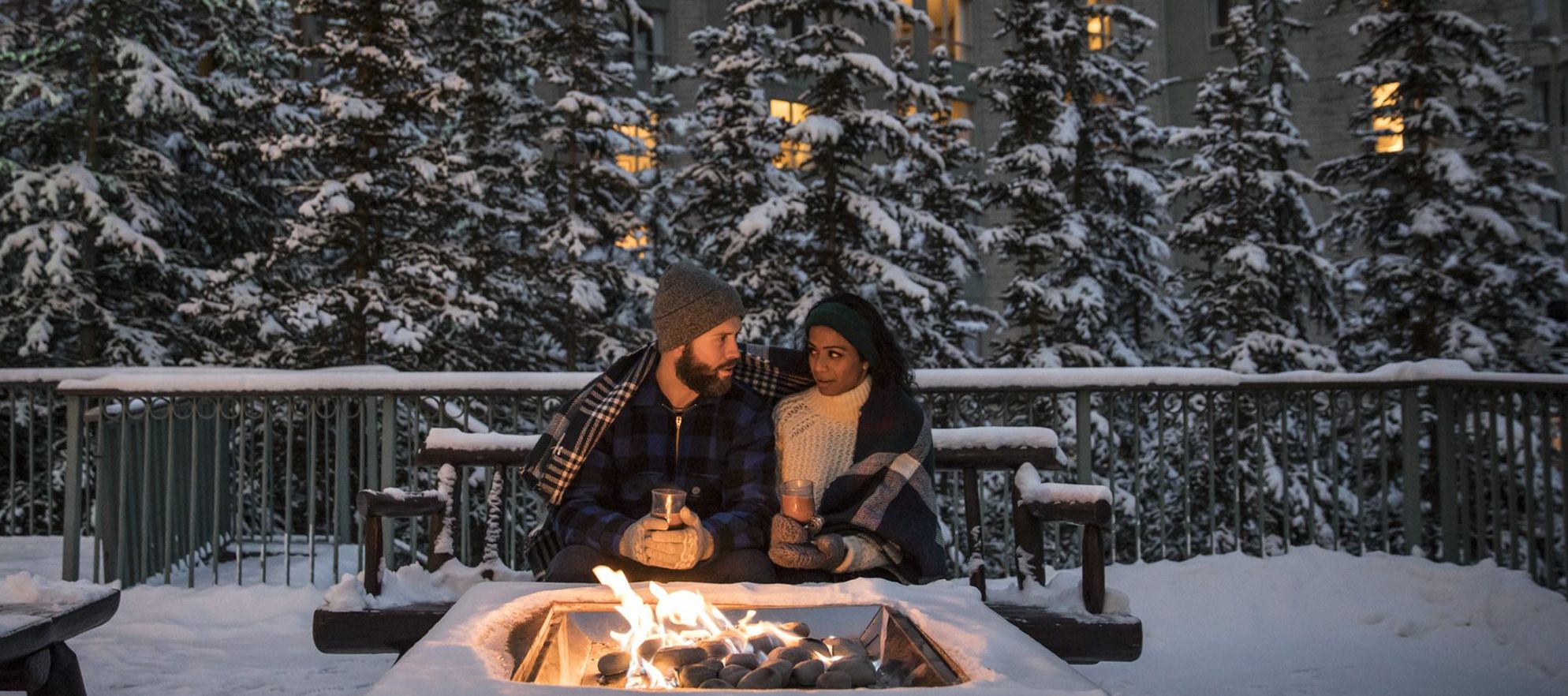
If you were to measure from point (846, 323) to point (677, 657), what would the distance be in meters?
1.70

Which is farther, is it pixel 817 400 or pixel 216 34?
pixel 216 34

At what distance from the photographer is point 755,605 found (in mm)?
2521

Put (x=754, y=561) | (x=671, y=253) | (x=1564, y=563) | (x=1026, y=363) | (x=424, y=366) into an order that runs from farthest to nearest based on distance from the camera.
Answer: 1. (x=671, y=253)
2. (x=1026, y=363)
3. (x=424, y=366)
4. (x=1564, y=563)
5. (x=754, y=561)

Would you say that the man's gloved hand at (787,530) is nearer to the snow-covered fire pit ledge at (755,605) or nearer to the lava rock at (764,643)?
the snow-covered fire pit ledge at (755,605)

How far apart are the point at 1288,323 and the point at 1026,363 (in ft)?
12.6

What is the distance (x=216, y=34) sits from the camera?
1473cm

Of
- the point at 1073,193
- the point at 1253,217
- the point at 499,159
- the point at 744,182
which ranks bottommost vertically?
the point at 1253,217

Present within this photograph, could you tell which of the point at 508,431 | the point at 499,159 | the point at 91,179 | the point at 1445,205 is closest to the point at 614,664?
the point at 508,431

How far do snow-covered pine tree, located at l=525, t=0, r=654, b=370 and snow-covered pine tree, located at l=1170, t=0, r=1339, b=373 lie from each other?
832 centimetres

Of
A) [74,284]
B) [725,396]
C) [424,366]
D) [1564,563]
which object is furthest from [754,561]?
[74,284]

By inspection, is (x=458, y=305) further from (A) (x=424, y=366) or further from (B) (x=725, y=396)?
(B) (x=725, y=396)

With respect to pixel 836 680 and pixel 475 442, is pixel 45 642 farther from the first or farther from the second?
pixel 836 680

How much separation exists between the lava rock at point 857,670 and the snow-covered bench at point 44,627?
74.7 inches

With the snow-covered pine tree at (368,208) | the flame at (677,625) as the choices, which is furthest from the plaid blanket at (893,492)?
the snow-covered pine tree at (368,208)
